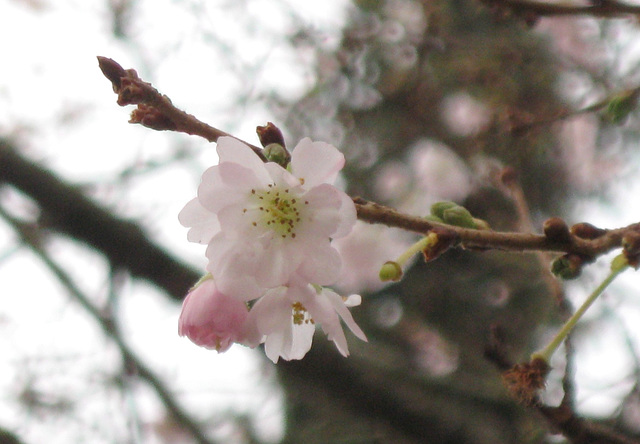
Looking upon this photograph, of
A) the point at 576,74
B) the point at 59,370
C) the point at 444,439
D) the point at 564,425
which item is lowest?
the point at 564,425

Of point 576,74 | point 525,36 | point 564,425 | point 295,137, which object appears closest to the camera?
point 564,425

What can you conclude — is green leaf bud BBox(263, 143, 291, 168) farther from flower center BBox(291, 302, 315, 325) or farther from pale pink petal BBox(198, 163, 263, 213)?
flower center BBox(291, 302, 315, 325)

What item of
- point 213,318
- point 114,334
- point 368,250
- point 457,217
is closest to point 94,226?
point 114,334

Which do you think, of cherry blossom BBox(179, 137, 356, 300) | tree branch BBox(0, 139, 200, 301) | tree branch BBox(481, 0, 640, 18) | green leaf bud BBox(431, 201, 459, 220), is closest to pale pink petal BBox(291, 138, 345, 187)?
cherry blossom BBox(179, 137, 356, 300)

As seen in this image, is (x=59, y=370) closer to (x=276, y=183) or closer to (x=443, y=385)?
(x=443, y=385)

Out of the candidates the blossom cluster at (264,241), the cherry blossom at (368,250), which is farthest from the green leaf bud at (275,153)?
the cherry blossom at (368,250)

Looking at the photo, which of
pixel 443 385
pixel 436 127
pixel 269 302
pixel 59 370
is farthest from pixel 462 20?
pixel 269 302

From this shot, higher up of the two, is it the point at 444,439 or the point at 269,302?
the point at 444,439
